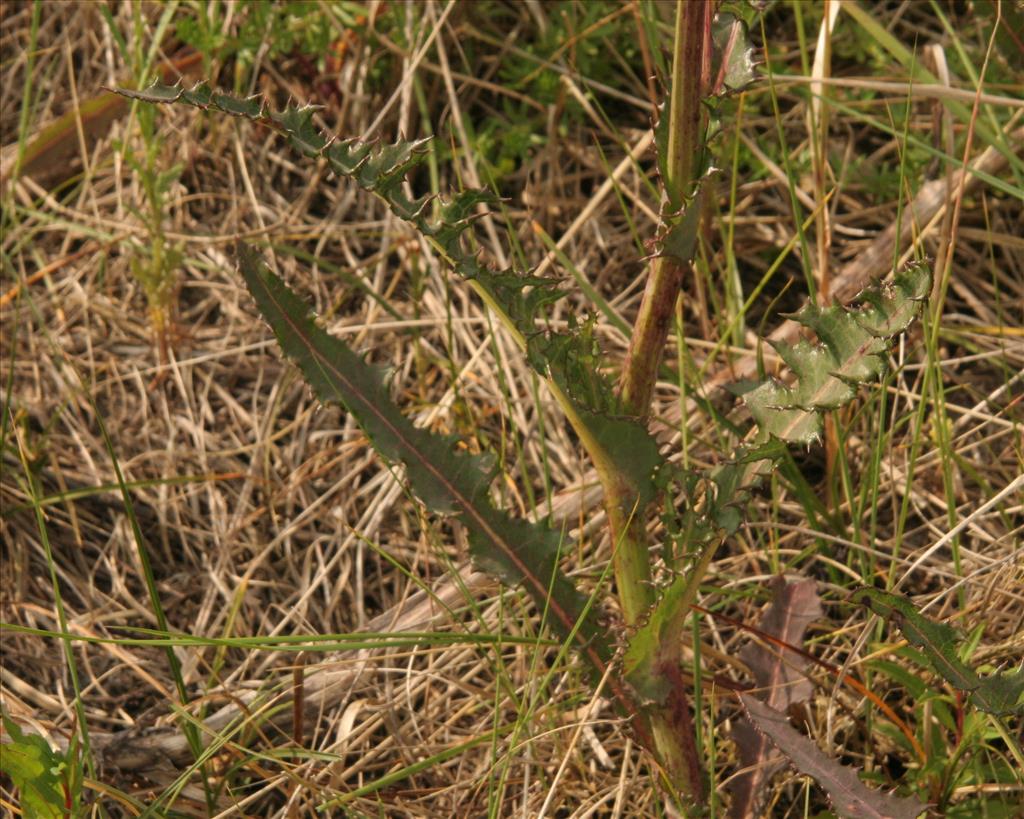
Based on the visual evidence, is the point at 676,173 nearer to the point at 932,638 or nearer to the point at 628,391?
the point at 628,391

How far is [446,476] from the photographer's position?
1600 millimetres

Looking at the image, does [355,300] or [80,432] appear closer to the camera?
[80,432]

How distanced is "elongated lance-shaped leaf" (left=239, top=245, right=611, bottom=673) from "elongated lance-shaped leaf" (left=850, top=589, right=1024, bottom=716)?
0.38 meters

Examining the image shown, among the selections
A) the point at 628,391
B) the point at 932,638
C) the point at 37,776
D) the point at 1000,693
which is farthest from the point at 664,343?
the point at 37,776

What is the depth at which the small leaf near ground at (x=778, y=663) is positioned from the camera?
1.64m

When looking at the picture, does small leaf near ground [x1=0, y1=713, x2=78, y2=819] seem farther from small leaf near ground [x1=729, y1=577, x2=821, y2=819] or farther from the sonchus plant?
small leaf near ground [x1=729, y1=577, x2=821, y2=819]

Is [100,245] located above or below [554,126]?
above

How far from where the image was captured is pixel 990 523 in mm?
2020

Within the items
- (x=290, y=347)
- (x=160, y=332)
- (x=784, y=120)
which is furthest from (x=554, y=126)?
(x=290, y=347)

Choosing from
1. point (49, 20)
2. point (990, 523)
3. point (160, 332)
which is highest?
point (49, 20)

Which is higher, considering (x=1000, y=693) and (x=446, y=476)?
Answer: (x=446, y=476)

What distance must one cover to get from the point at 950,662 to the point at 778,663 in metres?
0.32

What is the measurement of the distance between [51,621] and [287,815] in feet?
2.11

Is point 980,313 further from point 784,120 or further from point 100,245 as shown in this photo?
point 100,245
